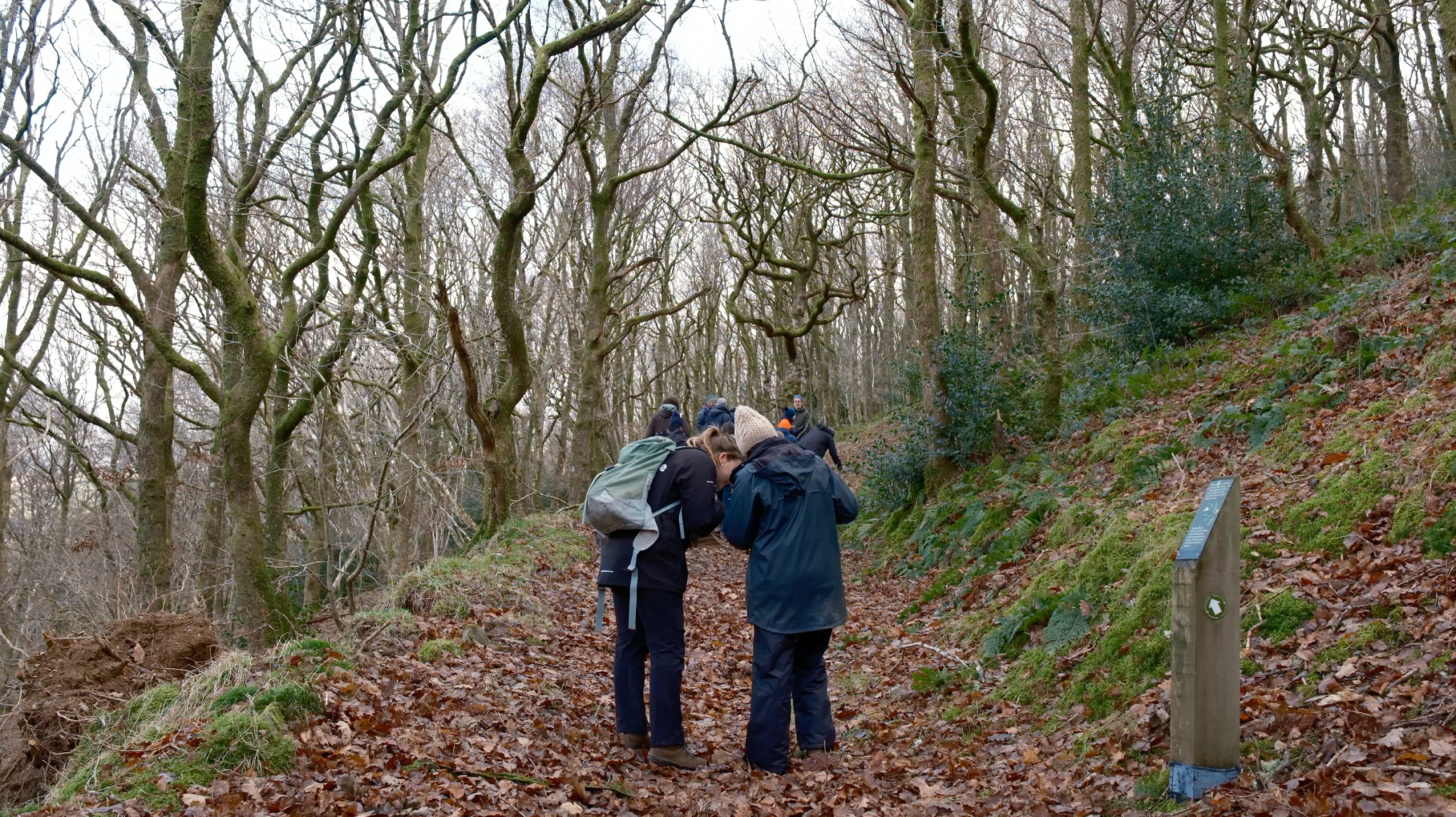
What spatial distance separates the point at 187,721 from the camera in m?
4.89

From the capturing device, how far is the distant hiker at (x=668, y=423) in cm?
926

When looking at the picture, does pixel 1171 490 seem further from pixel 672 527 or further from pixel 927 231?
pixel 927 231

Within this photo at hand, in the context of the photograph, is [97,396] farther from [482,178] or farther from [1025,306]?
[1025,306]

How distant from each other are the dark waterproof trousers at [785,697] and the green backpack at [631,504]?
0.83 metres

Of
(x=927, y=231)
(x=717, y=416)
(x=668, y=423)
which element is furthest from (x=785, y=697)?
(x=927, y=231)

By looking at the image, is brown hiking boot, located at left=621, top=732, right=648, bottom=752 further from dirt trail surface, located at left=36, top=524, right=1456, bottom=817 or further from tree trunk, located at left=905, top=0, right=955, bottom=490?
tree trunk, located at left=905, top=0, right=955, bottom=490

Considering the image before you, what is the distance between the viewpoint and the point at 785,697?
5.36 metres

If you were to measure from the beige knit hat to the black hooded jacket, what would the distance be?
253mm

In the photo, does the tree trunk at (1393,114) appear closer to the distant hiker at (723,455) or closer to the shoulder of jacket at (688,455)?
the distant hiker at (723,455)

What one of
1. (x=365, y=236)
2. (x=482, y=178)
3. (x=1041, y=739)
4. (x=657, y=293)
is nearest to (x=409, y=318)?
(x=365, y=236)

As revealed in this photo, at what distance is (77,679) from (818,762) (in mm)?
4879

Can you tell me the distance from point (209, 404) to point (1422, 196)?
27.1m

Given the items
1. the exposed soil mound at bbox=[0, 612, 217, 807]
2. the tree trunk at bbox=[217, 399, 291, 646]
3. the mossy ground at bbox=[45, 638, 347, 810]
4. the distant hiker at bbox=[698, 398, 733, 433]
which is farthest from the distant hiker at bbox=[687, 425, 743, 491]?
the tree trunk at bbox=[217, 399, 291, 646]

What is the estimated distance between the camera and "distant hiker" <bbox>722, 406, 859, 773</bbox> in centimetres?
536
